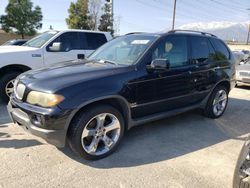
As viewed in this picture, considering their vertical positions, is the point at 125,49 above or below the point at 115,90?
above

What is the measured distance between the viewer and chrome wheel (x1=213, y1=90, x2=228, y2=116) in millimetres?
5617

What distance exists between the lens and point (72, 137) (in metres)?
3.35

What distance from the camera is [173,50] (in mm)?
4547

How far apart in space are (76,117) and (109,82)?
660 millimetres

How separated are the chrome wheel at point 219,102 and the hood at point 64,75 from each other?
2743 mm

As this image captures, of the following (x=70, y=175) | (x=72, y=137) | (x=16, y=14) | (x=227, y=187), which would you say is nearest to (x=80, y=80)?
(x=72, y=137)

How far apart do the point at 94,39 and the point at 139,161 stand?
4.95 m

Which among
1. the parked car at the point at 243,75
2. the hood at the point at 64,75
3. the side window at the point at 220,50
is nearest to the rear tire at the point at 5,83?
→ the hood at the point at 64,75

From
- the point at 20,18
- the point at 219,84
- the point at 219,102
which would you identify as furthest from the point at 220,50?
the point at 20,18

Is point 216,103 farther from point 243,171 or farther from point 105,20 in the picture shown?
point 105,20

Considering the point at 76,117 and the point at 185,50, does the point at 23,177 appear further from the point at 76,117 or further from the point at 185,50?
the point at 185,50

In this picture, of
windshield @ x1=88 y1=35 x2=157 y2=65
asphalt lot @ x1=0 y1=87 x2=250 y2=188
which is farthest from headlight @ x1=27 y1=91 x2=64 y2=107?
windshield @ x1=88 y1=35 x2=157 y2=65

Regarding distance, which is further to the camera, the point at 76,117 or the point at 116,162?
the point at 116,162

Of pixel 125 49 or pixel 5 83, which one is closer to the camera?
pixel 125 49
